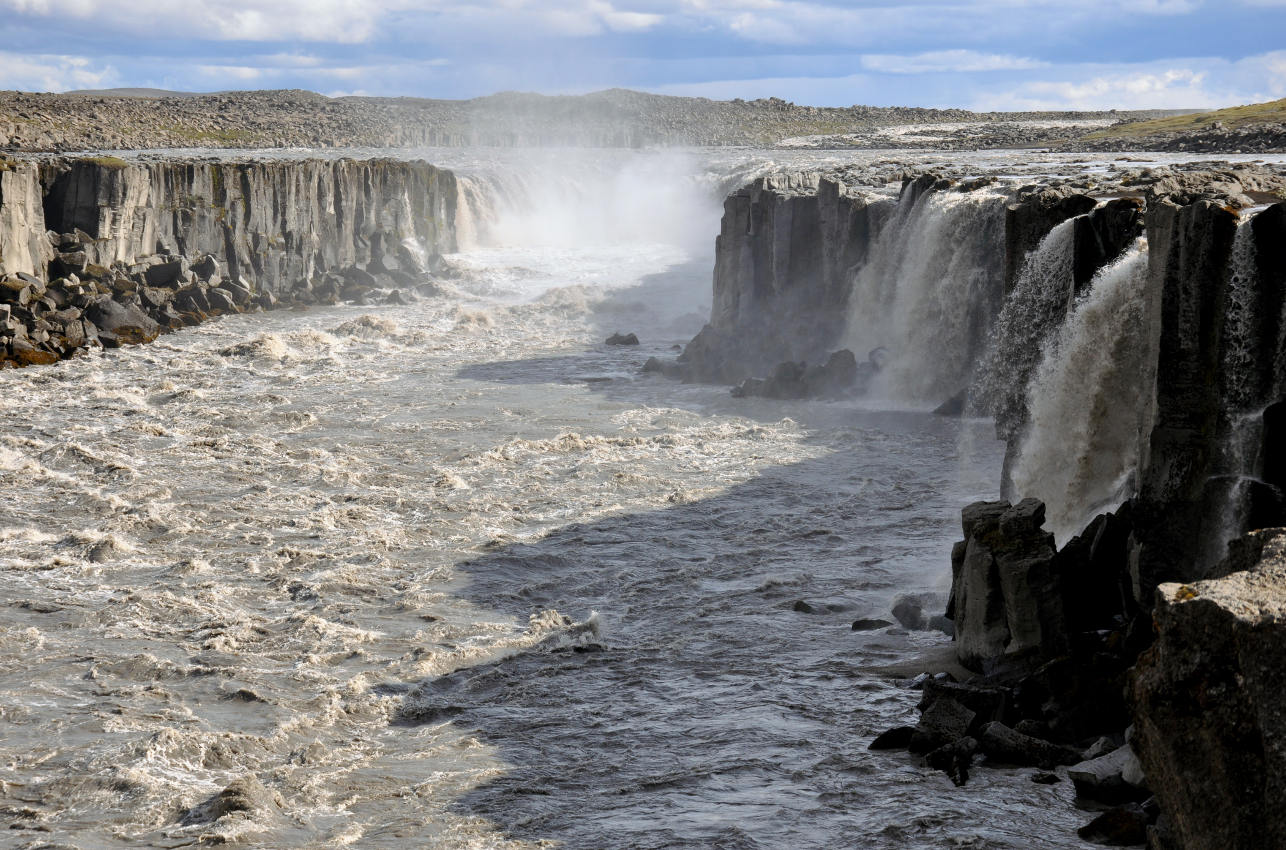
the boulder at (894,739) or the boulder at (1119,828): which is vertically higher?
the boulder at (1119,828)

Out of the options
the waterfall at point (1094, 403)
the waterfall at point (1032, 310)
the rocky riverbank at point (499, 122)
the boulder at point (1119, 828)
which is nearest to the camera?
the boulder at point (1119, 828)

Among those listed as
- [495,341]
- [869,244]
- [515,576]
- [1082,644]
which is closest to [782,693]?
[1082,644]

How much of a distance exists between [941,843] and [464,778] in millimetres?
5824

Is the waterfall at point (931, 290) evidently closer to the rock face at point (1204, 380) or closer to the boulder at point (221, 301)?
the rock face at point (1204, 380)

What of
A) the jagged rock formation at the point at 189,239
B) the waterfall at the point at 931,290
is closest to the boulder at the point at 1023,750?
the waterfall at the point at 931,290

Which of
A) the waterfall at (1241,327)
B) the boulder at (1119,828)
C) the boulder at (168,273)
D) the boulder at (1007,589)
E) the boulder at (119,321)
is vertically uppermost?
the waterfall at (1241,327)

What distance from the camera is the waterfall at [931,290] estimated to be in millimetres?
35122

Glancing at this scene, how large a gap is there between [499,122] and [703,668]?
162 m

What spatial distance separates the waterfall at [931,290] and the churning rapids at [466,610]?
7.61ft

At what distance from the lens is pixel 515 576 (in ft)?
79.0

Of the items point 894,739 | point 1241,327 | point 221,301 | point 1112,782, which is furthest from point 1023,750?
point 221,301

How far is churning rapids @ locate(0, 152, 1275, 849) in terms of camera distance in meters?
15.2

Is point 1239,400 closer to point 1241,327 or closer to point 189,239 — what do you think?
point 1241,327

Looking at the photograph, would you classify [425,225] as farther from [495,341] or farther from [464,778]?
[464,778]
